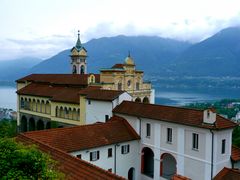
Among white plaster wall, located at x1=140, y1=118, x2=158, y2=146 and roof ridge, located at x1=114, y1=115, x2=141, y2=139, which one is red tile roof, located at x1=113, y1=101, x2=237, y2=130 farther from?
roof ridge, located at x1=114, y1=115, x2=141, y2=139

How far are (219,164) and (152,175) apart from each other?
7848mm

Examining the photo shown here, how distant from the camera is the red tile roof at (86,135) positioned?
26.4 m

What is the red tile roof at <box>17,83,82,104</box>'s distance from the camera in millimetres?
45584

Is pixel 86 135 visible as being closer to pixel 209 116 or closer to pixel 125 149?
pixel 125 149

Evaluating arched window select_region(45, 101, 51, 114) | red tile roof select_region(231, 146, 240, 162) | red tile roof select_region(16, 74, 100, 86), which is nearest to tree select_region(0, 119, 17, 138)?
arched window select_region(45, 101, 51, 114)

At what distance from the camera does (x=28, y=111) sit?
55906 mm

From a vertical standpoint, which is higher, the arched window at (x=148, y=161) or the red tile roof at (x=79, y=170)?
the red tile roof at (x=79, y=170)

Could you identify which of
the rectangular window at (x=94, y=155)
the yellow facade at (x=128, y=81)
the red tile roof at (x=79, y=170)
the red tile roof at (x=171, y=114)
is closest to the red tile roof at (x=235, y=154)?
the red tile roof at (x=171, y=114)

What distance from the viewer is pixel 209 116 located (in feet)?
84.2

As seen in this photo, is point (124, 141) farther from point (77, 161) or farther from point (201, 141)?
point (77, 161)

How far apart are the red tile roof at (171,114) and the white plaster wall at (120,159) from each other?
3.13m

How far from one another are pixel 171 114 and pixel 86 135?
7712 millimetres

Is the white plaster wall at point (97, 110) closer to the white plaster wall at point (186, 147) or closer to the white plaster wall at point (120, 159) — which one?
the white plaster wall at point (186, 147)

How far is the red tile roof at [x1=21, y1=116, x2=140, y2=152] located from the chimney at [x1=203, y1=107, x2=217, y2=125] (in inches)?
310
